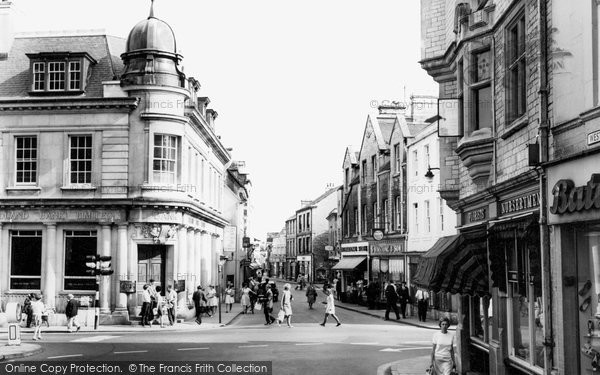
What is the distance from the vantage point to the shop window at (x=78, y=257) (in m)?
31.4

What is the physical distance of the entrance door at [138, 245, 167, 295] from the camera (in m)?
31.9

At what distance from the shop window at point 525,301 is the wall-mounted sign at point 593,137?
2.36m

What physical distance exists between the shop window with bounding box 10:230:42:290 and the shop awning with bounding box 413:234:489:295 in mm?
21140

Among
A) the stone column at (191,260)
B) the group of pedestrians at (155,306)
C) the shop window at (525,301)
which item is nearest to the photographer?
the shop window at (525,301)

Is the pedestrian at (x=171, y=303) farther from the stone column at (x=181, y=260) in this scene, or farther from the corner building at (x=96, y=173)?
the stone column at (x=181, y=260)

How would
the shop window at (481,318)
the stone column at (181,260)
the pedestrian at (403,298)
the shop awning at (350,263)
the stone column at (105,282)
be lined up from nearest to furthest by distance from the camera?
the shop window at (481,318) → the stone column at (105,282) → the stone column at (181,260) → the pedestrian at (403,298) → the shop awning at (350,263)

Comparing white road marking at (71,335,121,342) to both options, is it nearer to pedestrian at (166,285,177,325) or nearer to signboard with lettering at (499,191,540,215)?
pedestrian at (166,285,177,325)

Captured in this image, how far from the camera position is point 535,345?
476 inches

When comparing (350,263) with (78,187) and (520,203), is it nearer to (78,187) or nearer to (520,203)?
(78,187)

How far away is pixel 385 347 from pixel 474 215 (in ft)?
21.7

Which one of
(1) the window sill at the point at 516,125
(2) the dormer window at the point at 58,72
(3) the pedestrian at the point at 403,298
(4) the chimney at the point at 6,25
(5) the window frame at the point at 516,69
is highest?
(4) the chimney at the point at 6,25

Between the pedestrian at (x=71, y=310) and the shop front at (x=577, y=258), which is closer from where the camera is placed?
the shop front at (x=577, y=258)

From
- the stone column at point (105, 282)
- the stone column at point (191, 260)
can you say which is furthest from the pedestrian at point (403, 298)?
the stone column at point (105, 282)

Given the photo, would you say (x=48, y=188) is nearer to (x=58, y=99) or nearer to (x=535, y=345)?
(x=58, y=99)
